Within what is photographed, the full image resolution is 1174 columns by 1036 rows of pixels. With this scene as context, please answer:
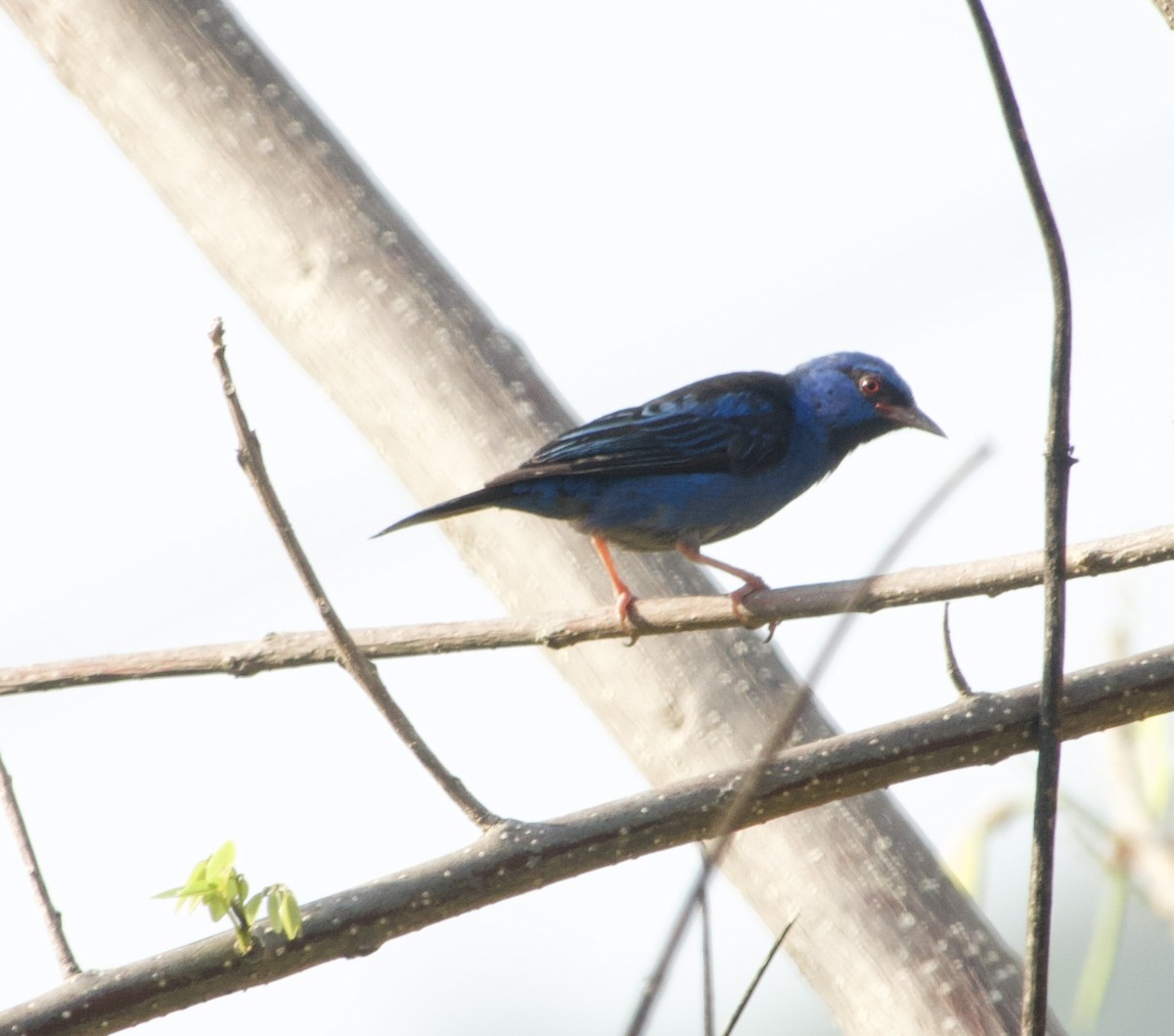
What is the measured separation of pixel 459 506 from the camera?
4195 mm

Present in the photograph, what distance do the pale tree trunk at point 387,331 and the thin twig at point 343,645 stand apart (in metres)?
1.17

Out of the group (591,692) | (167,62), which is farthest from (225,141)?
(591,692)

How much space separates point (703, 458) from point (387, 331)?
161cm

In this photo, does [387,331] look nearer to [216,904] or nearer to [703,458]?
[703,458]

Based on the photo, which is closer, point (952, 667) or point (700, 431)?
point (952, 667)

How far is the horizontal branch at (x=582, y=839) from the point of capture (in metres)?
2.54

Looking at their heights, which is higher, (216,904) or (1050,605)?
(216,904)

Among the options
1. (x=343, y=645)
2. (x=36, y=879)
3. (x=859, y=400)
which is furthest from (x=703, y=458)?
(x=36, y=879)

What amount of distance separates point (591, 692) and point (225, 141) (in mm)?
1812

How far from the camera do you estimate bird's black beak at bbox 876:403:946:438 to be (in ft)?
20.6

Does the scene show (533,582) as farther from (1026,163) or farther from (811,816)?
(1026,163)

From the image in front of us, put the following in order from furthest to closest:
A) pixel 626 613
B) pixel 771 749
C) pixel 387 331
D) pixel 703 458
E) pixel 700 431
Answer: pixel 700 431, pixel 703 458, pixel 387 331, pixel 626 613, pixel 771 749

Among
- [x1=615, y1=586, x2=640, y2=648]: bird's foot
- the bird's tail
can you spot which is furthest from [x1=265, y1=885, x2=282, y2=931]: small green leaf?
the bird's tail

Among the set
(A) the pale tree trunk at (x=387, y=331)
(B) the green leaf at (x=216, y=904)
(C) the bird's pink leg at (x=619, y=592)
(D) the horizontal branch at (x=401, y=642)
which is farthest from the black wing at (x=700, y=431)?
Result: (B) the green leaf at (x=216, y=904)
